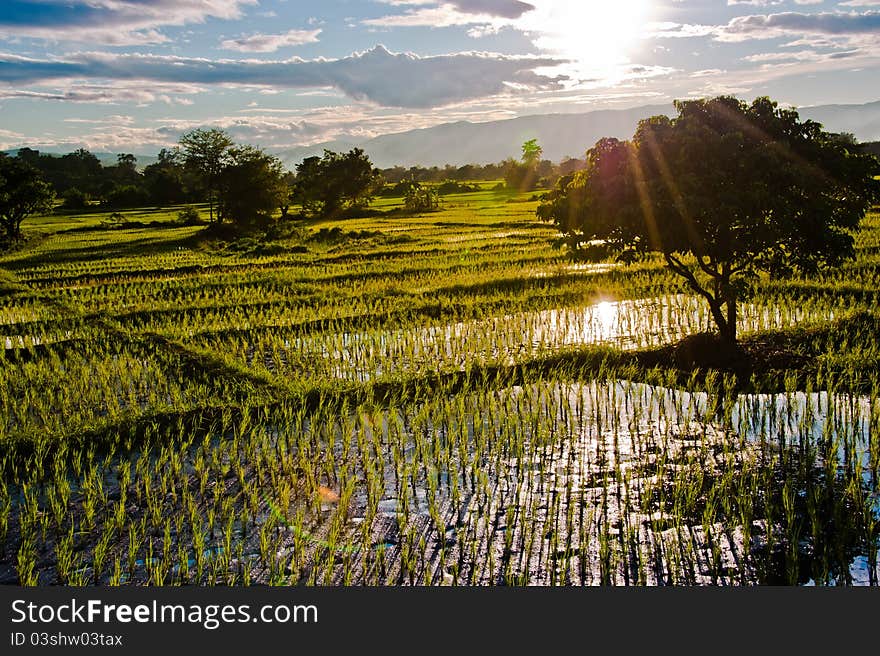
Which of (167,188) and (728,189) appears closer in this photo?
(728,189)

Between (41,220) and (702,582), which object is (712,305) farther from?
(41,220)

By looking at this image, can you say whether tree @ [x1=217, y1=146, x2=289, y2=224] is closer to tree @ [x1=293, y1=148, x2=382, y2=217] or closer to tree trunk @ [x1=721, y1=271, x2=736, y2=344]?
tree @ [x1=293, y1=148, x2=382, y2=217]

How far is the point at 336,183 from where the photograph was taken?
147 ft

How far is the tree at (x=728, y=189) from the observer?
28.1 ft

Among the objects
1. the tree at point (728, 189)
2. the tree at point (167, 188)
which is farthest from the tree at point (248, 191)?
the tree at point (728, 189)

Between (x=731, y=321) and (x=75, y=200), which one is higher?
(x=75, y=200)

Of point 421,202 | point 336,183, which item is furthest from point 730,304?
point 336,183

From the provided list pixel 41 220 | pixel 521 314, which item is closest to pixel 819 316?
pixel 521 314

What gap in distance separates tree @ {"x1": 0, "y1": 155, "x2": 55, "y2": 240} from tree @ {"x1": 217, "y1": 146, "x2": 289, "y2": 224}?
7888mm

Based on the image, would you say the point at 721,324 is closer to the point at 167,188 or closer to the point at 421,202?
the point at 421,202

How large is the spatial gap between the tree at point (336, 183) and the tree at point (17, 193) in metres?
14.8

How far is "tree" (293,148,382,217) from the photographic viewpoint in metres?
44.6

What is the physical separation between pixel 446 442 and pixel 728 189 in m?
4.89

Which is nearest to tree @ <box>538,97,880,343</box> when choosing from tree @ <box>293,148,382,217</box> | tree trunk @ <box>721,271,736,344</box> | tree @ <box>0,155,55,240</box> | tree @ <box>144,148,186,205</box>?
tree trunk @ <box>721,271,736,344</box>
